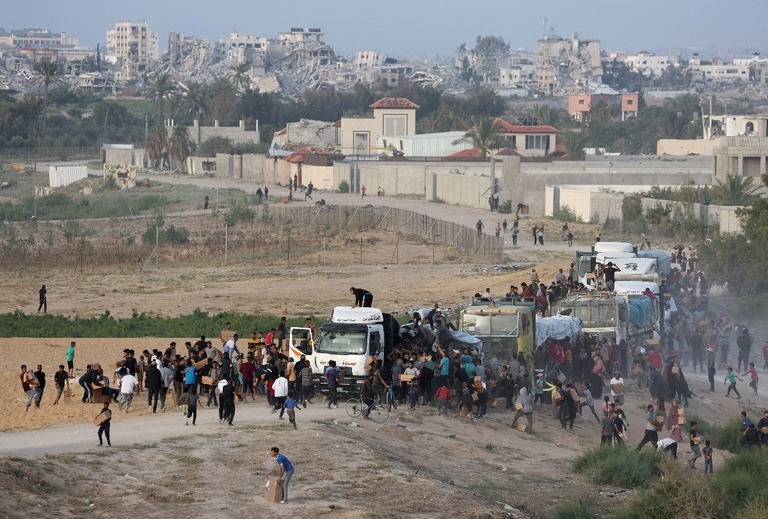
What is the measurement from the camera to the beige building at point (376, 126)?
357ft

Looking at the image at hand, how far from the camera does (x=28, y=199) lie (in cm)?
9162

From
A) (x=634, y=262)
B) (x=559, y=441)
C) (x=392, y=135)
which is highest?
(x=392, y=135)

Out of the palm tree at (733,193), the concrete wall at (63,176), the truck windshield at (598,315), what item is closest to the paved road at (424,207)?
the concrete wall at (63,176)

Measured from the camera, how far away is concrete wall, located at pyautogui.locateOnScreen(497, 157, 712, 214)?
239ft

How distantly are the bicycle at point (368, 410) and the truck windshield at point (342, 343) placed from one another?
0.90m

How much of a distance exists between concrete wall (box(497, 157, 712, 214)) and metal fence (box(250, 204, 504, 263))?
726 cm

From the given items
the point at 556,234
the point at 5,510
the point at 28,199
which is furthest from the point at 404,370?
the point at 28,199

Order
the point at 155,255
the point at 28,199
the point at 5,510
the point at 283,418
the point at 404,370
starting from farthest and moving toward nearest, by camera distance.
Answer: the point at 28,199, the point at 155,255, the point at 404,370, the point at 283,418, the point at 5,510

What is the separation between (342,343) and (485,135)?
73.2m

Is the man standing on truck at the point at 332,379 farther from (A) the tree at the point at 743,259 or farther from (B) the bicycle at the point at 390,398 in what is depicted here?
(A) the tree at the point at 743,259

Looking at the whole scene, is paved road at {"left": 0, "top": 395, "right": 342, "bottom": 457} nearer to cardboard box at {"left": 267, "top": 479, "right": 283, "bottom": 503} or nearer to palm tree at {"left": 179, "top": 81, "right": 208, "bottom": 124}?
cardboard box at {"left": 267, "top": 479, "right": 283, "bottom": 503}

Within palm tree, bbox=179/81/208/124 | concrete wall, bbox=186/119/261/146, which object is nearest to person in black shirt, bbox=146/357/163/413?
concrete wall, bbox=186/119/261/146

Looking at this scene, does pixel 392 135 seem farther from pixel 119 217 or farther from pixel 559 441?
pixel 559 441

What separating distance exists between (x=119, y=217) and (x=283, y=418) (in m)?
53.7
